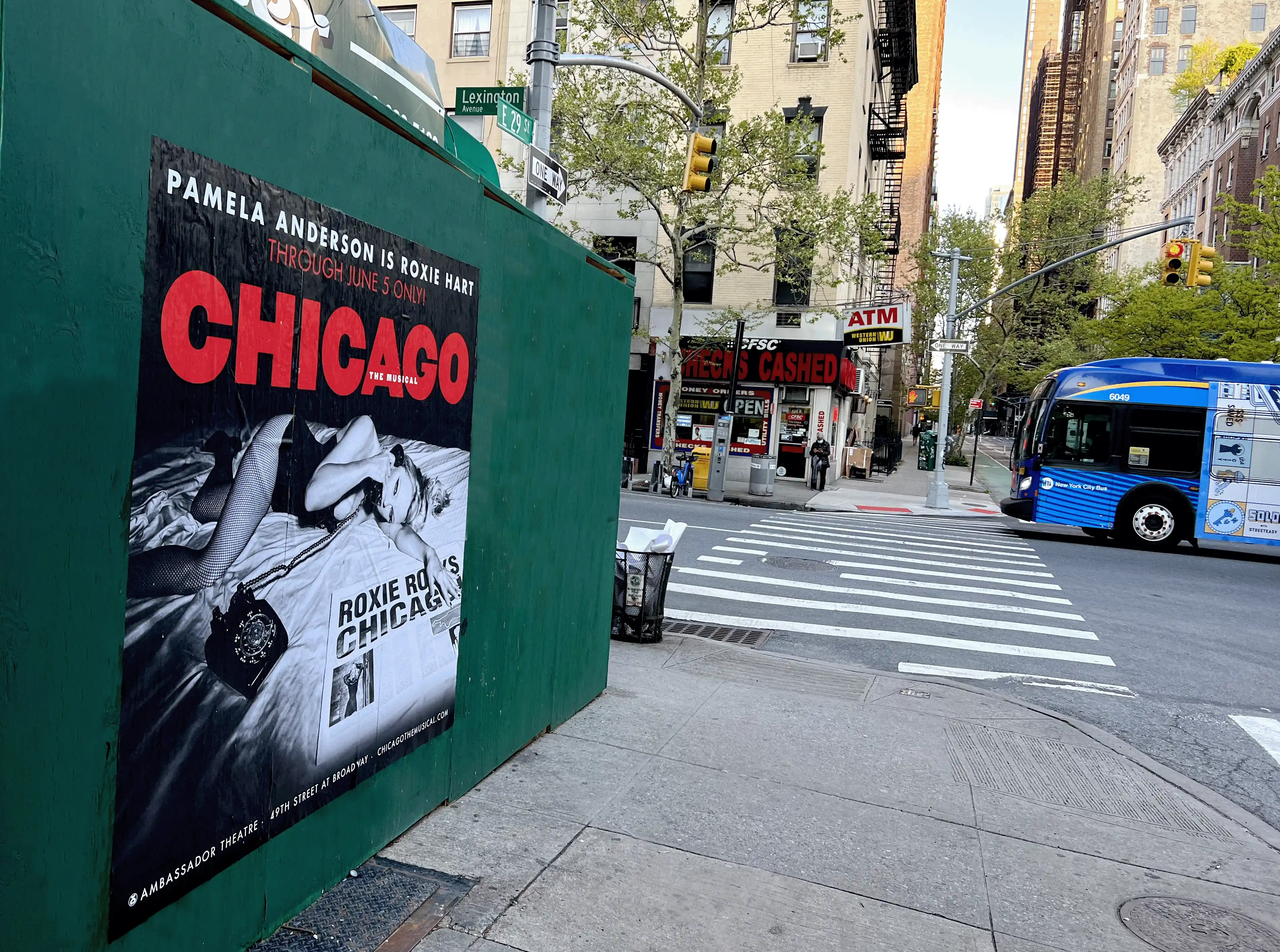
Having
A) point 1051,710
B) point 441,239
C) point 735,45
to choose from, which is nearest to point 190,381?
point 441,239

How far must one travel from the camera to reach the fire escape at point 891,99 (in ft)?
127

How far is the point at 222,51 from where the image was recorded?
259 centimetres

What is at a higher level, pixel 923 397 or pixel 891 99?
pixel 891 99

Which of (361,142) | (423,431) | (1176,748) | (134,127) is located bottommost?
(1176,748)

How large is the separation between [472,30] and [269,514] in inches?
1237

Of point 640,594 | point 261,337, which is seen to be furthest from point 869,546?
point 261,337

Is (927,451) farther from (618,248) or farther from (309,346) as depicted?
(309,346)

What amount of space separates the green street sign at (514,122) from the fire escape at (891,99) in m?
26.8

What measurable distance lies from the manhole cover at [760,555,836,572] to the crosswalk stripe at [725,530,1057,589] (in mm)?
380

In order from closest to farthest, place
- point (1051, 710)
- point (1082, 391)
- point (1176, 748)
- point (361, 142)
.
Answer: point (361, 142) < point (1176, 748) < point (1051, 710) < point (1082, 391)

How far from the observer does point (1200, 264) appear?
20625 millimetres

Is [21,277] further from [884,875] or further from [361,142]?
[884,875]

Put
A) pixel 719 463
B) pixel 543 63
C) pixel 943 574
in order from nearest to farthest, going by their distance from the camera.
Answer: pixel 543 63 < pixel 943 574 < pixel 719 463

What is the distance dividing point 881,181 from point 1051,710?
43.4m
